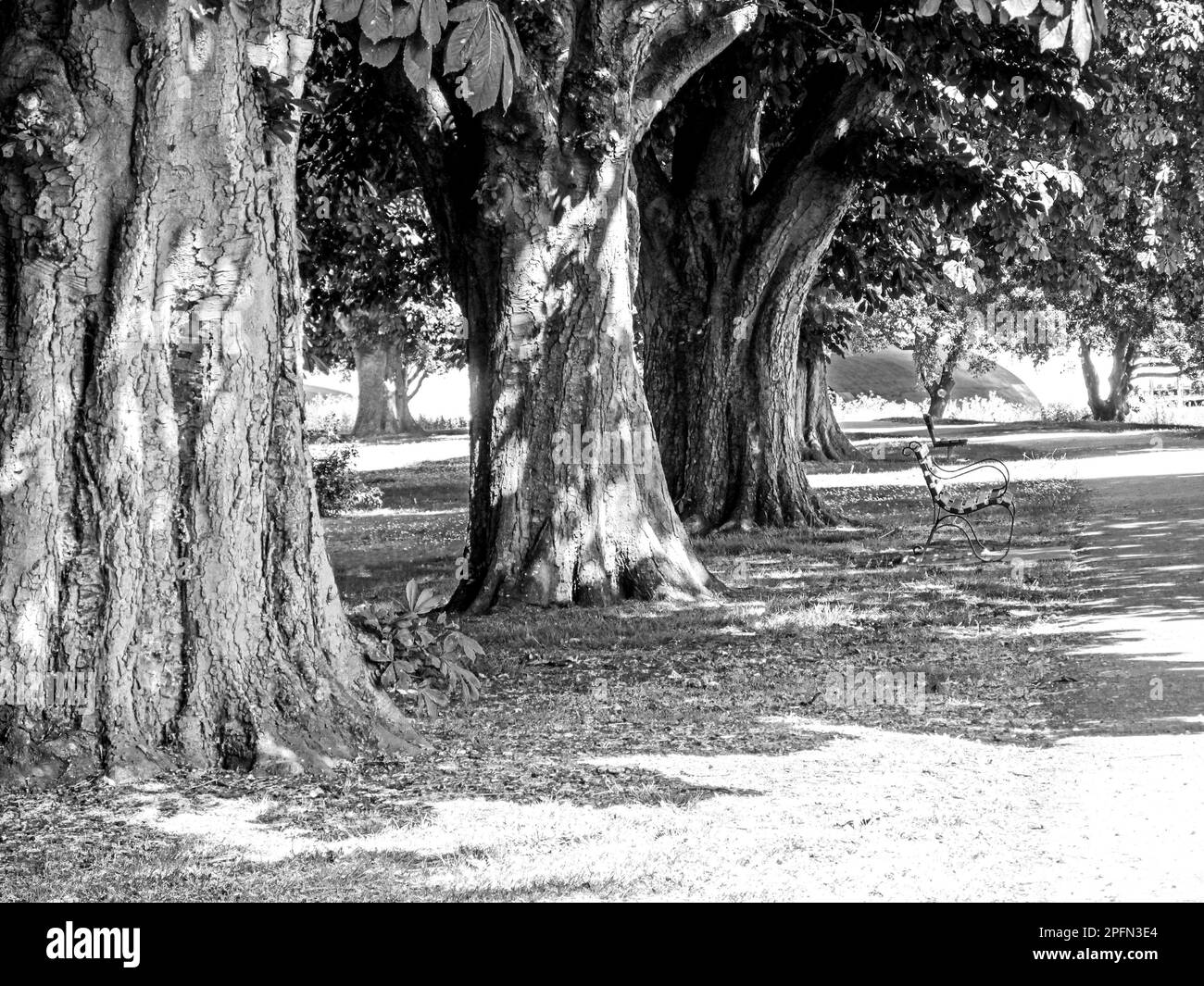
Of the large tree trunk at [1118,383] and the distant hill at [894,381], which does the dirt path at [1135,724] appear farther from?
the distant hill at [894,381]

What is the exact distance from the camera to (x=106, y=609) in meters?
6.06

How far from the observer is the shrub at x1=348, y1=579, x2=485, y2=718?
7297mm

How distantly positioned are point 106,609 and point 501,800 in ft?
6.30

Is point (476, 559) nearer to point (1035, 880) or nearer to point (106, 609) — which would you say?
point (106, 609)

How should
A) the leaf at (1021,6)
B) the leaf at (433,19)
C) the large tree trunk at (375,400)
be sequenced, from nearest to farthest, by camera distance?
the leaf at (1021,6) < the leaf at (433,19) < the large tree trunk at (375,400)

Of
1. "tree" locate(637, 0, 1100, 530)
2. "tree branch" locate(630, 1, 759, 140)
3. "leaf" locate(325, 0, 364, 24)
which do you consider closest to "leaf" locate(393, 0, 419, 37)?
"leaf" locate(325, 0, 364, 24)

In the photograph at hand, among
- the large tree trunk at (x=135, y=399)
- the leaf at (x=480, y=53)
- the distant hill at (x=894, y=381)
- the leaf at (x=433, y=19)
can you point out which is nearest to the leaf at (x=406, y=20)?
the leaf at (x=433, y=19)

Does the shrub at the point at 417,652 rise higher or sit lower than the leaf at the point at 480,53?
lower

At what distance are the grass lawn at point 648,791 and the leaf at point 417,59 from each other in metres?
2.62

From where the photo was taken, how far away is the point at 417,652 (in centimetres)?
757

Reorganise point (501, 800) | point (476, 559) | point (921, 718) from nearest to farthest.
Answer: point (501, 800)
point (921, 718)
point (476, 559)

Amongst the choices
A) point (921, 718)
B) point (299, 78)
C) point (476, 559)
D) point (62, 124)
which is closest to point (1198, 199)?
point (476, 559)

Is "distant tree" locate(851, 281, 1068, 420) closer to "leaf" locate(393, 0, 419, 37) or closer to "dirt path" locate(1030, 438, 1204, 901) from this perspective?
"dirt path" locate(1030, 438, 1204, 901)

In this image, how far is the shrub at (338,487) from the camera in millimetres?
22094
